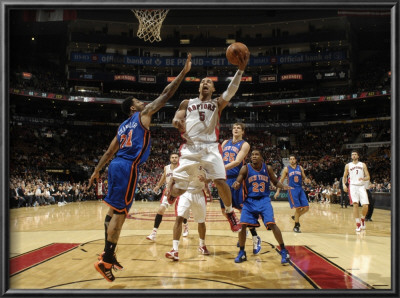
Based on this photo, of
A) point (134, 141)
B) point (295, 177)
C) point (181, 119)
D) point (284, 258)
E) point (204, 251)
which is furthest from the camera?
point (295, 177)

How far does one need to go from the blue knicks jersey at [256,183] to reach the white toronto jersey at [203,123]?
109cm

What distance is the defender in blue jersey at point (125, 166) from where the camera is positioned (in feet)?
13.1

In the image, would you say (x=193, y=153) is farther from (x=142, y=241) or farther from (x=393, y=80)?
(x=142, y=241)

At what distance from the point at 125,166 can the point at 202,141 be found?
3.79 feet

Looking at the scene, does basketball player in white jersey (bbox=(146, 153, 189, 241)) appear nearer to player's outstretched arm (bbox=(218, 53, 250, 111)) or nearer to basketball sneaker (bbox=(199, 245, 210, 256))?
basketball sneaker (bbox=(199, 245, 210, 256))

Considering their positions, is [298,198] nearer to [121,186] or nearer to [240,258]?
[240,258]

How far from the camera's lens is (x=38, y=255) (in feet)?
17.8

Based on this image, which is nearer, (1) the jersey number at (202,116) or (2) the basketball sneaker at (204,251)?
(1) the jersey number at (202,116)

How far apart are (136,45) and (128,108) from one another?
3332 cm

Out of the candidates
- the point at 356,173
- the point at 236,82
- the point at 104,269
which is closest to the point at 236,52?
the point at 236,82

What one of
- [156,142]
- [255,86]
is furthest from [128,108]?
[255,86]

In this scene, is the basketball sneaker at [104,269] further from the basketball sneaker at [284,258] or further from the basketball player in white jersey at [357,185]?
the basketball player in white jersey at [357,185]

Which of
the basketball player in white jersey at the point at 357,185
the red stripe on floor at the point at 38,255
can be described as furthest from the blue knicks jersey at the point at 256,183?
the basketball player in white jersey at the point at 357,185

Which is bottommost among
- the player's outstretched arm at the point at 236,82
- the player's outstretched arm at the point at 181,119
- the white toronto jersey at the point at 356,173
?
the white toronto jersey at the point at 356,173
